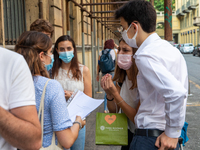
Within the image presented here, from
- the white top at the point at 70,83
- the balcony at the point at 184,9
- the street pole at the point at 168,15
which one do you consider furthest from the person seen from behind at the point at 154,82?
the balcony at the point at 184,9

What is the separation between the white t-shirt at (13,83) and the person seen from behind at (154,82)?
0.78 m

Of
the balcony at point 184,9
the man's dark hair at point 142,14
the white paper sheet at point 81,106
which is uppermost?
the balcony at point 184,9

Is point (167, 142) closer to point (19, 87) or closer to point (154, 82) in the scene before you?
point (154, 82)

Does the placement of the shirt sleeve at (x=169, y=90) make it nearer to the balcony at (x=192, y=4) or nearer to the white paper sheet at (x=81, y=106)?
the white paper sheet at (x=81, y=106)

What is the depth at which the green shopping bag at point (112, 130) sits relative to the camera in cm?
212

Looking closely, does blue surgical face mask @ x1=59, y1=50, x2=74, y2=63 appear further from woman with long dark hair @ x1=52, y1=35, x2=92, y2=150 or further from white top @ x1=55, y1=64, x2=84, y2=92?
white top @ x1=55, y1=64, x2=84, y2=92

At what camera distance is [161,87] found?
152cm

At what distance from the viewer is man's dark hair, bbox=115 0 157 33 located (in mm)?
1807

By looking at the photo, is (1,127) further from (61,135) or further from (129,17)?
(129,17)

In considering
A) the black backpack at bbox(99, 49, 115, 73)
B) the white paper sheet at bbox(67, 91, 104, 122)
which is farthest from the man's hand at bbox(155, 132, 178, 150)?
the black backpack at bbox(99, 49, 115, 73)

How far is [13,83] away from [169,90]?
0.89 metres

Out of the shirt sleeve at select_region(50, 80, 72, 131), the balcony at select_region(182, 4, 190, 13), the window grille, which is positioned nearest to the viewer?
the shirt sleeve at select_region(50, 80, 72, 131)

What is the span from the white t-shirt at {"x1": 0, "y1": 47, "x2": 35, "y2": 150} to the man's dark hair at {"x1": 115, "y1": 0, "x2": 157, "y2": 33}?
3.29ft

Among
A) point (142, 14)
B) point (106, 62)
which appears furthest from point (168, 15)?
point (142, 14)
